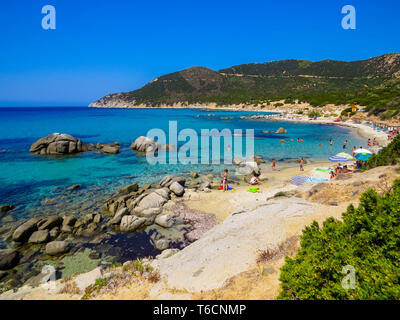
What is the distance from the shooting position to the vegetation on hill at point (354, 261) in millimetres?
3554

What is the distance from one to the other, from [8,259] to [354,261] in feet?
44.2

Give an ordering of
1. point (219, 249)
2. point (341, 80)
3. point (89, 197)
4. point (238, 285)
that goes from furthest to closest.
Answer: point (341, 80)
point (89, 197)
point (219, 249)
point (238, 285)

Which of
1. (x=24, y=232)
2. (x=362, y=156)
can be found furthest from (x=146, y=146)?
(x=362, y=156)

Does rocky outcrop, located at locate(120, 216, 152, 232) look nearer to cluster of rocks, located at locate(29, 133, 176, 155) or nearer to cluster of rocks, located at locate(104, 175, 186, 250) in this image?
cluster of rocks, located at locate(104, 175, 186, 250)

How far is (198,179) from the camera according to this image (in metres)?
22.3

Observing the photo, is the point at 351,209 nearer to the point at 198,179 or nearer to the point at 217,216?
the point at 217,216

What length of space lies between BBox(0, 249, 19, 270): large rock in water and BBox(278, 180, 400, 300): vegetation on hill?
12.0 metres

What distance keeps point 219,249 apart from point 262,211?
11.4 feet

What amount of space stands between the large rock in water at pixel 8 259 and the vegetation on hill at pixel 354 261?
12015 mm

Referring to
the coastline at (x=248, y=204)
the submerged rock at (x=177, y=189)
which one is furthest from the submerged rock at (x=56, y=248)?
the submerged rock at (x=177, y=189)
